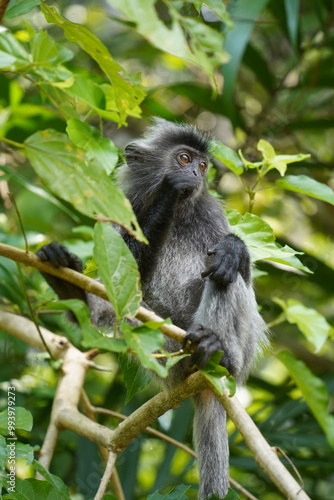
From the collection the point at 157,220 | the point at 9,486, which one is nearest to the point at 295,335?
the point at 157,220

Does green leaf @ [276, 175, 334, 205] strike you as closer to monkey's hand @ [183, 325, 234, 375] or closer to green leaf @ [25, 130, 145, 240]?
monkey's hand @ [183, 325, 234, 375]

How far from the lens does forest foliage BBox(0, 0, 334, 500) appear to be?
1.53 metres

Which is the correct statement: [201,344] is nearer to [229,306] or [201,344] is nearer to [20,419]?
[229,306]

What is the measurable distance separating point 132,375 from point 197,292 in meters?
0.64

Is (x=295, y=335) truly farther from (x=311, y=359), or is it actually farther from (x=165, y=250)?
(x=165, y=250)

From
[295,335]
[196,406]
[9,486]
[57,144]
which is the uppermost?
[57,144]

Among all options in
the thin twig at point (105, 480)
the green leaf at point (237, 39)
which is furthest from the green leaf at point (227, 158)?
the green leaf at point (237, 39)

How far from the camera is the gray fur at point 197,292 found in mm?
2818

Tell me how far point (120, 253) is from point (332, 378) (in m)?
3.35

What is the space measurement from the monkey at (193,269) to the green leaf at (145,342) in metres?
0.77

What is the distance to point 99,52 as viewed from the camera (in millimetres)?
1653

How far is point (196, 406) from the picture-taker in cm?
304

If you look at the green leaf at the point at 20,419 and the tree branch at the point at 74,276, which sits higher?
the tree branch at the point at 74,276

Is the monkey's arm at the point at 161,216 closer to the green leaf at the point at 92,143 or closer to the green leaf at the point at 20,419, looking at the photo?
the green leaf at the point at 92,143
